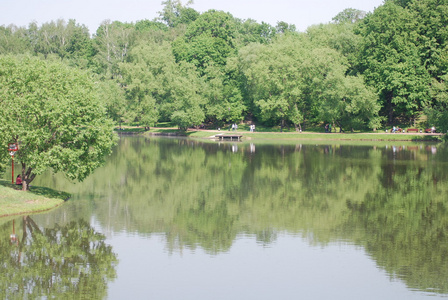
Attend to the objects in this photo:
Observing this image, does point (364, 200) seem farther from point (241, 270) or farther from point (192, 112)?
point (192, 112)

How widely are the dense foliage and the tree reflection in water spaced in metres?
59.8

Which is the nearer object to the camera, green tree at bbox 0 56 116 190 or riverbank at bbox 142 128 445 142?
green tree at bbox 0 56 116 190

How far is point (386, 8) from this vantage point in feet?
289

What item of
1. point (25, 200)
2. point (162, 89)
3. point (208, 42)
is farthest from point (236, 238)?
point (208, 42)

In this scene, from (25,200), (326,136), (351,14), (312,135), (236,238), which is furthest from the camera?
(351,14)

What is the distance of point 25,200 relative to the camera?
30.1 metres

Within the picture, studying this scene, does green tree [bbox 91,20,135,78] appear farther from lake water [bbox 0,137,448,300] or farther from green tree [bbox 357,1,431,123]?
lake water [bbox 0,137,448,300]

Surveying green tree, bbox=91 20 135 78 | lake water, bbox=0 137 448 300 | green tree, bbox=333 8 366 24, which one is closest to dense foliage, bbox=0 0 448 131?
green tree, bbox=91 20 135 78

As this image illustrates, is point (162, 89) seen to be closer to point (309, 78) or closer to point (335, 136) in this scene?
point (309, 78)

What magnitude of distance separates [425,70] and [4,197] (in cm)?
7040

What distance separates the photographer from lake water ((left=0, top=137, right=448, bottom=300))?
19.2 m

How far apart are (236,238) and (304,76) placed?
2694 inches

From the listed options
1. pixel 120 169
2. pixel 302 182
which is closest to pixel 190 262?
pixel 302 182

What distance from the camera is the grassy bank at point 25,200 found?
28.8 m
